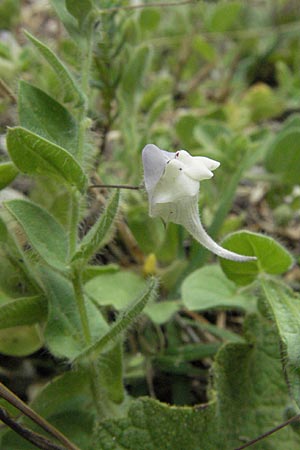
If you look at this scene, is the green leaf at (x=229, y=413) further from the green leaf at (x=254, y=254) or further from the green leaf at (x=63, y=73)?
the green leaf at (x=63, y=73)

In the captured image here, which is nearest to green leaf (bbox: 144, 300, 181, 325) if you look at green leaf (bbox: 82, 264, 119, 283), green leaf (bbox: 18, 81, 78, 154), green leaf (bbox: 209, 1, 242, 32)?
green leaf (bbox: 82, 264, 119, 283)

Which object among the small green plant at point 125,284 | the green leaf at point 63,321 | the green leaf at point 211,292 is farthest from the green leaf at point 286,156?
the green leaf at point 63,321

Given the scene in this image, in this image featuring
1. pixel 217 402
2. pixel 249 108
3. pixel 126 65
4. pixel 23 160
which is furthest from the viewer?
pixel 249 108

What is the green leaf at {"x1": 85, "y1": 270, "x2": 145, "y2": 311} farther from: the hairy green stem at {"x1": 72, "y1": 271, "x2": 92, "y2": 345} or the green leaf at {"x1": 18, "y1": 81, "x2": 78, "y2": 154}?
the green leaf at {"x1": 18, "y1": 81, "x2": 78, "y2": 154}

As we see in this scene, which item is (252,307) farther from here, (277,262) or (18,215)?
(18,215)

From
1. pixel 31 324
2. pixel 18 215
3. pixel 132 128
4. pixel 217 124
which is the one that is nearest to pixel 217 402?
pixel 31 324

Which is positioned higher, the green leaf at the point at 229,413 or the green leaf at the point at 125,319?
the green leaf at the point at 125,319
